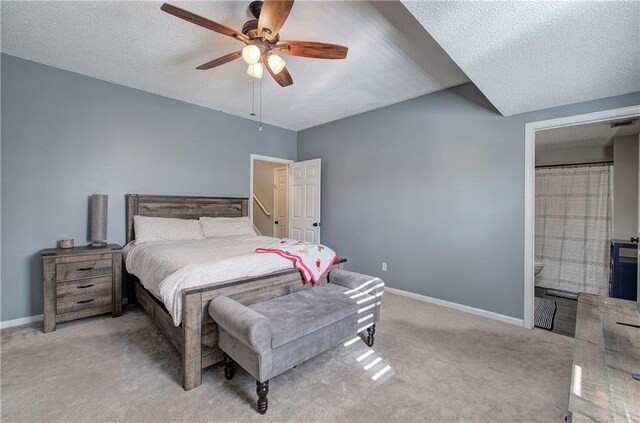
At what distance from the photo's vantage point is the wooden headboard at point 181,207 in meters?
3.46

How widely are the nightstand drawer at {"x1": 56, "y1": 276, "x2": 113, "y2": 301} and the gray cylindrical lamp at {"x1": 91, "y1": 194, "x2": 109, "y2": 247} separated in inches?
17.5

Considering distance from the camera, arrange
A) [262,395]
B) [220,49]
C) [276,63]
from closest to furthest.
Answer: [262,395]
[276,63]
[220,49]

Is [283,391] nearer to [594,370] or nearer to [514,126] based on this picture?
[594,370]

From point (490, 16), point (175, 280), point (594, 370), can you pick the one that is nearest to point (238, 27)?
point (490, 16)

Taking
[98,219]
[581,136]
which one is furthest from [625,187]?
[98,219]

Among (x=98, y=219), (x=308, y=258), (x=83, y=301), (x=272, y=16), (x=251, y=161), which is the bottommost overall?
(x=83, y=301)

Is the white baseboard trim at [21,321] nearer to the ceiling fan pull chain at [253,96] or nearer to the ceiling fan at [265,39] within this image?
the ceiling fan at [265,39]

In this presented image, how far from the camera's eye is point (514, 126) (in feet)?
9.62

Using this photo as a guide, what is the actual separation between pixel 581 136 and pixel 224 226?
497 centimetres

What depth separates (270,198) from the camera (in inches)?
250

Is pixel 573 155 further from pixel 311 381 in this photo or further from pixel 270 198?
pixel 270 198

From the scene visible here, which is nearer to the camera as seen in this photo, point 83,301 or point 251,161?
point 83,301

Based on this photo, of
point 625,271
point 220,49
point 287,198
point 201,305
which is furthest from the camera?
point 287,198

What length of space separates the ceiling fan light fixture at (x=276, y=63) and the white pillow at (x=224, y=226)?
233 centimetres
